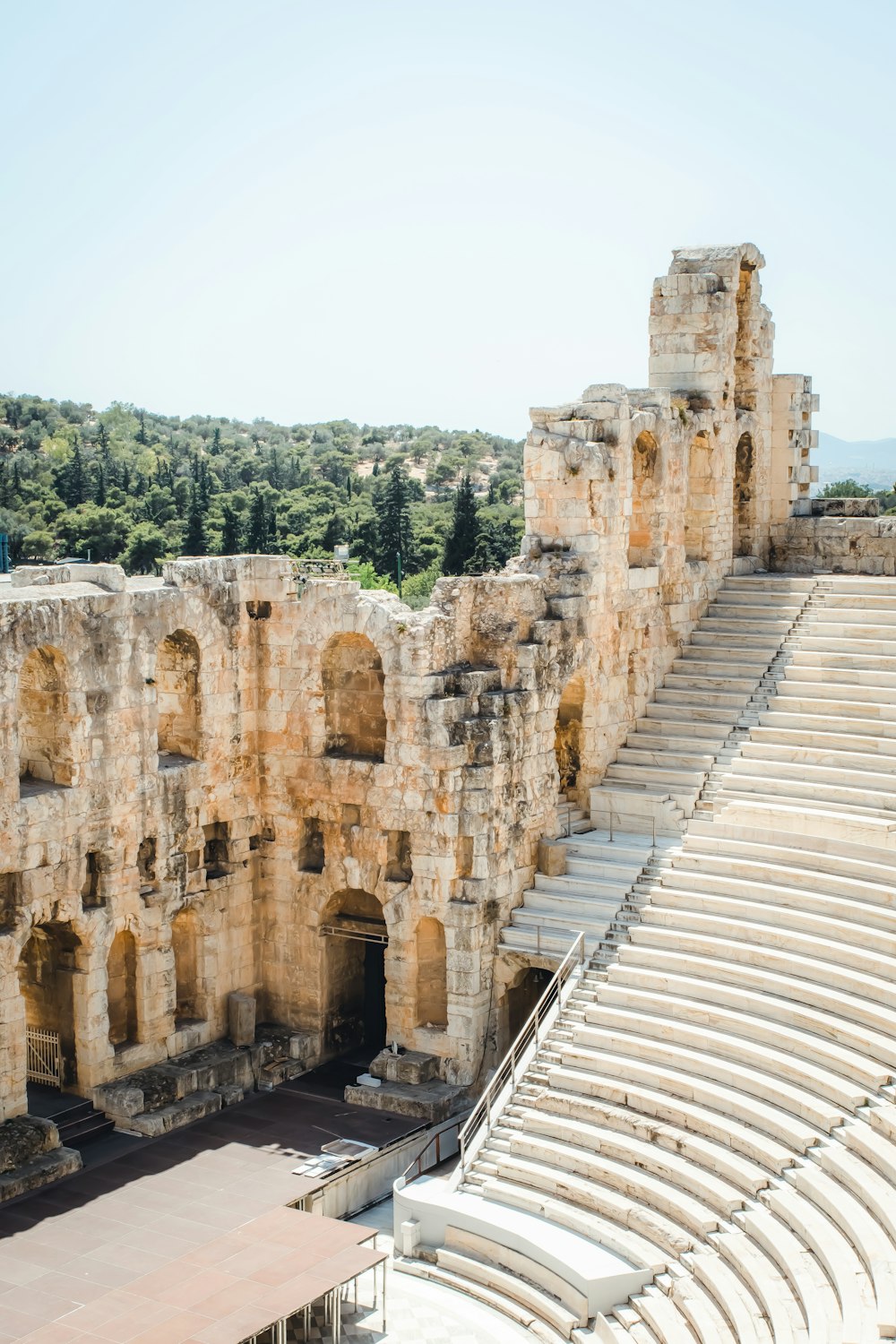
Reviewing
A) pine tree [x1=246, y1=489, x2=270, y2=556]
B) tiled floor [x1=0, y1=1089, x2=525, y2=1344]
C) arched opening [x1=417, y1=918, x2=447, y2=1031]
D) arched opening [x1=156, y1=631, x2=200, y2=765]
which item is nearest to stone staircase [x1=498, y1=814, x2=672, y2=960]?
arched opening [x1=417, y1=918, x2=447, y2=1031]

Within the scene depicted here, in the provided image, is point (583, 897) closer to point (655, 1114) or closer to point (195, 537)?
point (655, 1114)

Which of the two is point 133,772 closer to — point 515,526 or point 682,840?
point 682,840

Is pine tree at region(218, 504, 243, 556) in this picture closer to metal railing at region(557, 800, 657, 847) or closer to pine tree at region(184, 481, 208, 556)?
pine tree at region(184, 481, 208, 556)

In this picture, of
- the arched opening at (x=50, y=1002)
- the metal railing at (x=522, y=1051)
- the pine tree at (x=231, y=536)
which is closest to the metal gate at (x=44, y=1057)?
the arched opening at (x=50, y=1002)

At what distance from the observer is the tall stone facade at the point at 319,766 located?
73.0ft

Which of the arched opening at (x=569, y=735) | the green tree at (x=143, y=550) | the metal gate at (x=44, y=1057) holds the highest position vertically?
the green tree at (x=143, y=550)

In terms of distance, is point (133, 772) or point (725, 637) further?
point (725, 637)

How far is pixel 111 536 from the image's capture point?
56250 millimetres

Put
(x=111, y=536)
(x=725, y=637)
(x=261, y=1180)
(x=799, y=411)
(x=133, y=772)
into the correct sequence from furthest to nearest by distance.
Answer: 1. (x=111, y=536)
2. (x=799, y=411)
3. (x=725, y=637)
4. (x=133, y=772)
5. (x=261, y=1180)

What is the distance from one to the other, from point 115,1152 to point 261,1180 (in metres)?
2.08

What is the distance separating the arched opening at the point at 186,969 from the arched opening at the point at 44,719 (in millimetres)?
3524

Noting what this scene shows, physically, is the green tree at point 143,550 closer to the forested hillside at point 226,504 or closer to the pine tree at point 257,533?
the forested hillside at point 226,504

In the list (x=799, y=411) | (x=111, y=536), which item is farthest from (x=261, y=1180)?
(x=111, y=536)

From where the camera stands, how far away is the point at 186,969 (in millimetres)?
24906
